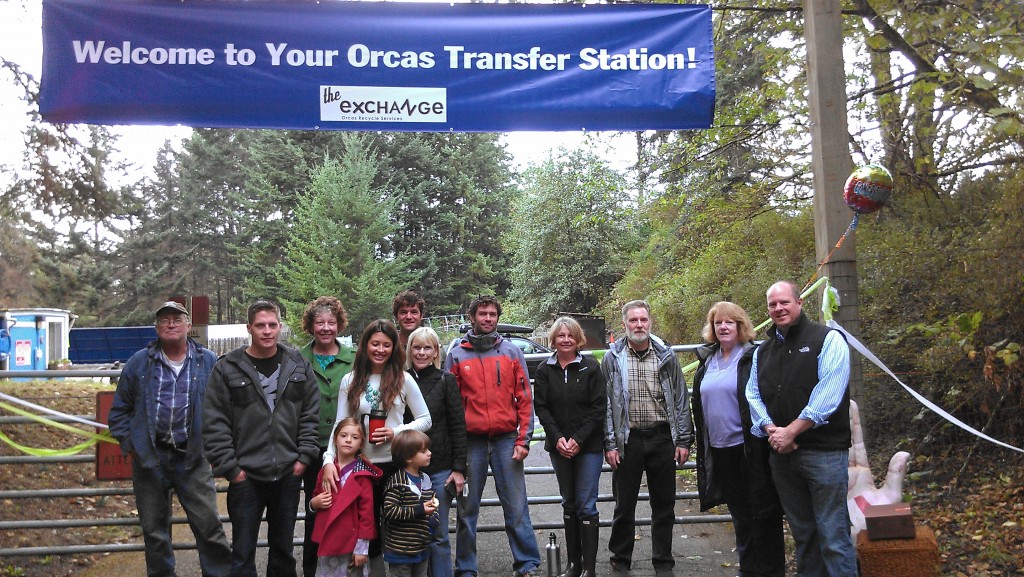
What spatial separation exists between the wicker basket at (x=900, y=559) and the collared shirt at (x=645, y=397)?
1.54m

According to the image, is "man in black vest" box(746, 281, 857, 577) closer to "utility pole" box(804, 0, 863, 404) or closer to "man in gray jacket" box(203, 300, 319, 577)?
"utility pole" box(804, 0, 863, 404)

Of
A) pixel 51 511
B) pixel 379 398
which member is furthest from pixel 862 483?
pixel 51 511

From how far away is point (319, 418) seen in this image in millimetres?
5398

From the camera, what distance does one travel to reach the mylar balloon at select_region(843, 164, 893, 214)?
5.39 metres

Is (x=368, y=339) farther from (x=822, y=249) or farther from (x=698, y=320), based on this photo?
(x=698, y=320)

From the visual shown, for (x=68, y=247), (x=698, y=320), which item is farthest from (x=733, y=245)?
(x=68, y=247)

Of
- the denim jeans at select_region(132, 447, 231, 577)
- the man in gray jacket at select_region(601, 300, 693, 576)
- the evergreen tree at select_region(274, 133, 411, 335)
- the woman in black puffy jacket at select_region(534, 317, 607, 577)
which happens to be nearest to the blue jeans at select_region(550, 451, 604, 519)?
the woman in black puffy jacket at select_region(534, 317, 607, 577)

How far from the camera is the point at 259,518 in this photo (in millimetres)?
5230

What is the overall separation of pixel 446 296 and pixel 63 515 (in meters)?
42.6

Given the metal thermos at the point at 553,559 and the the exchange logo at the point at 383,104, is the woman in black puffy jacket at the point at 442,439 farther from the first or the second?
the the exchange logo at the point at 383,104

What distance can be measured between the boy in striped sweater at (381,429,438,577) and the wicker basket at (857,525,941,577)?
2.80 meters

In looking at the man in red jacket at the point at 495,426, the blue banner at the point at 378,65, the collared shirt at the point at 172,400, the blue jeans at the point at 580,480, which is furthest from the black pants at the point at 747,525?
the collared shirt at the point at 172,400

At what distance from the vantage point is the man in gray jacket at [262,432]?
5004mm

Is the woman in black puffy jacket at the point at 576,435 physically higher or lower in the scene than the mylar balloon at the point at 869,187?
lower
